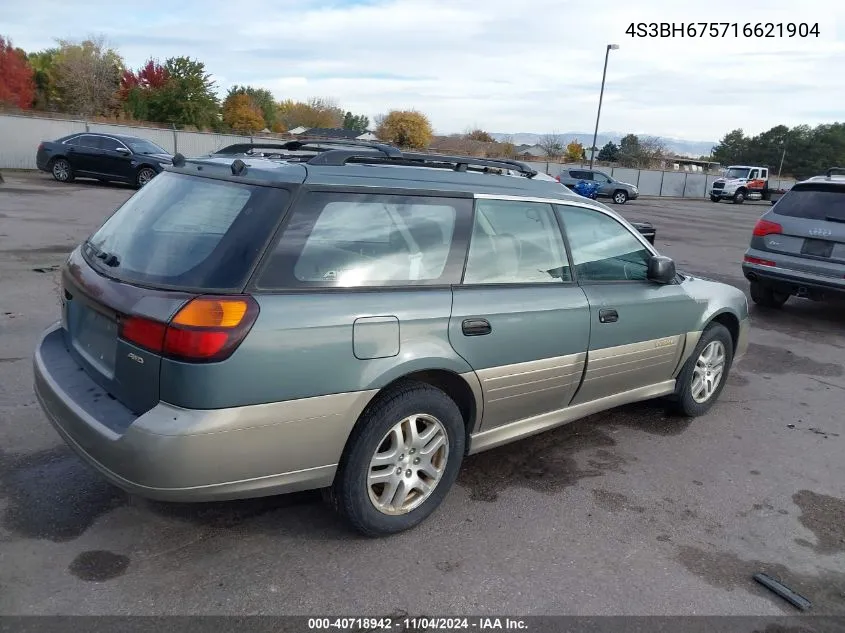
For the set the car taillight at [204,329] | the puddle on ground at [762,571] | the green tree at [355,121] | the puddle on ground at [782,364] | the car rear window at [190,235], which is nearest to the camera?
the car taillight at [204,329]

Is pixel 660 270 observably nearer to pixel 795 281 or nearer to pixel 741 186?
pixel 795 281

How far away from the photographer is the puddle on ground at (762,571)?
298 centimetres

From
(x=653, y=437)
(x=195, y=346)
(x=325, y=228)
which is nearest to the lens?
(x=195, y=346)

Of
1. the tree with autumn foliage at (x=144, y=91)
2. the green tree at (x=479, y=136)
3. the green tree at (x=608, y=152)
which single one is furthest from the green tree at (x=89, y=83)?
the green tree at (x=608, y=152)

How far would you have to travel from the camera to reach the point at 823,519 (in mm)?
3695

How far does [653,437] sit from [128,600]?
3344 mm

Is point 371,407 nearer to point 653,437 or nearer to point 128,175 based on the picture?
point 653,437

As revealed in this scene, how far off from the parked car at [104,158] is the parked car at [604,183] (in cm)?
1884

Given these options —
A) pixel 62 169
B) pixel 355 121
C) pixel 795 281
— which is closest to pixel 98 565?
pixel 795 281

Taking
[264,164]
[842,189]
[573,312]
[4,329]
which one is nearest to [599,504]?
[573,312]

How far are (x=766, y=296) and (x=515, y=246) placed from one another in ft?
22.4

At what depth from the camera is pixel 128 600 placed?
2691 mm

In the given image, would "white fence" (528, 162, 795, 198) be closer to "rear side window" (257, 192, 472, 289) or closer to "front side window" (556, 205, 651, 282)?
"front side window" (556, 205, 651, 282)

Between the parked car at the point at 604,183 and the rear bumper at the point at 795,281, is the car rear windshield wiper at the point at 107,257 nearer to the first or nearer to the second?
the rear bumper at the point at 795,281
